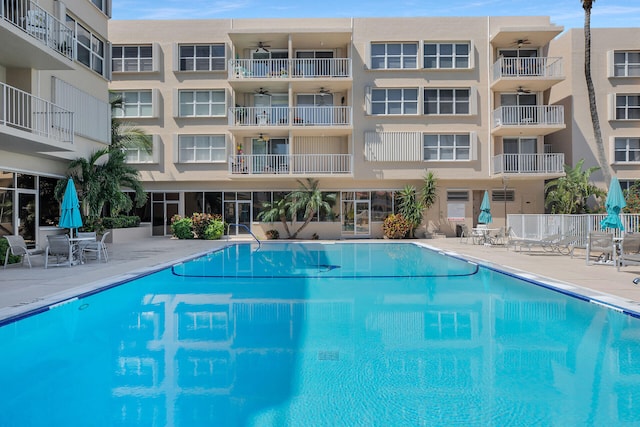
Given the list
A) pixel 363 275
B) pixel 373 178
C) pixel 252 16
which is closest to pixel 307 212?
pixel 373 178

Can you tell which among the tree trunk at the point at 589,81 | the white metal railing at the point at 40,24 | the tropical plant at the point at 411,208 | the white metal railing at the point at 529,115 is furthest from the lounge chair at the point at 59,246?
the tree trunk at the point at 589,81

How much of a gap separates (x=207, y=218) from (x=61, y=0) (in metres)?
11.8

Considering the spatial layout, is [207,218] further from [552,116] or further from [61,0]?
[552,116]

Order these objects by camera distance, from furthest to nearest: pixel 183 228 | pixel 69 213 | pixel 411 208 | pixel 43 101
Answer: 1. pixel 411 208
2. pixel 183 228
3. pixel 43 101
4. pixel 69 213

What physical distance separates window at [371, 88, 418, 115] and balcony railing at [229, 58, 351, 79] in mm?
1995

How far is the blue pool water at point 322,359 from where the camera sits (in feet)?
13.7

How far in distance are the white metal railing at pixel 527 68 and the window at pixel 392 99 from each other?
435 cm

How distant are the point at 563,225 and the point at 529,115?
10.6m

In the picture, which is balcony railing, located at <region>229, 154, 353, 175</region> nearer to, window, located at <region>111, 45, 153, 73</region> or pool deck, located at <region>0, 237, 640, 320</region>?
window, located at <region>111, 45, 153, 73</region>

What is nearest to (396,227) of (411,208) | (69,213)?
(411,208)

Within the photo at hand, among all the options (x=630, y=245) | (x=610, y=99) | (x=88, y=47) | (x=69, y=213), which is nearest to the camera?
(x=630, y=245)

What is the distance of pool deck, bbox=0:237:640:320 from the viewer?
8.18m

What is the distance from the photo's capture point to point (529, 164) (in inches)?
998

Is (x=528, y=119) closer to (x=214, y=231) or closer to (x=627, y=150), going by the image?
(x=627, y=150)
